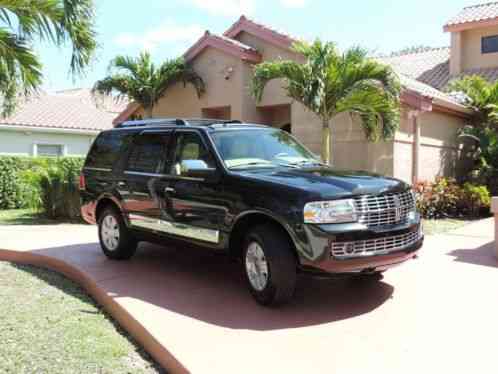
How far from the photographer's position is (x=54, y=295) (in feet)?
19.2

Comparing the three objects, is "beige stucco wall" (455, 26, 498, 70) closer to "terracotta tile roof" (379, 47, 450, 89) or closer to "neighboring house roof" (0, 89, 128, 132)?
"terracotta tile roof" (379, 47, 450, 89)

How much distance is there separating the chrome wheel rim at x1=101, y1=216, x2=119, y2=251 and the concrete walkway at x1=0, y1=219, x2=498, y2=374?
0.92 ft

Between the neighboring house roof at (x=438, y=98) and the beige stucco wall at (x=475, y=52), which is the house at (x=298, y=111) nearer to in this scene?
the neighboring house roof at (x=438, y=98)

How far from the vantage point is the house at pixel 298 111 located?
1249 cm

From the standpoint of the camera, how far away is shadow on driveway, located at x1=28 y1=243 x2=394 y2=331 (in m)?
4.91

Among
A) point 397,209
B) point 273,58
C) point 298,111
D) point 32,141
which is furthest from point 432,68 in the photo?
point 397,209

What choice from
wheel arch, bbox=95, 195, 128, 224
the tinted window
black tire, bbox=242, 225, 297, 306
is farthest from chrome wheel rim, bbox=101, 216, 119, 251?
the tinted window

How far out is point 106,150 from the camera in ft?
25.1

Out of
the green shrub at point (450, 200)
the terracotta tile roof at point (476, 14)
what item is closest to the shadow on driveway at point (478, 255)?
the green shrub at point (450, 200)

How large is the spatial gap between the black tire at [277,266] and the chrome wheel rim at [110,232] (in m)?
2.99

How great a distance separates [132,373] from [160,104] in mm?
14121

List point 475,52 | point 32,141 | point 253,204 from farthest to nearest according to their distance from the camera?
point 32,141 → point 475,52 → point 253,204

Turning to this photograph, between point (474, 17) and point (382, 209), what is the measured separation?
18.7 metres

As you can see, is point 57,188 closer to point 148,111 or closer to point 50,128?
point 148,111
